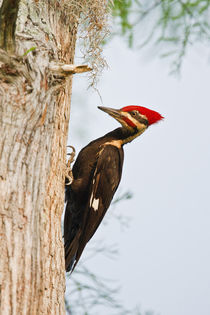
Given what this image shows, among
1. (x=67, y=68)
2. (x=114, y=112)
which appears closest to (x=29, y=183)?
(x=67, y=68)

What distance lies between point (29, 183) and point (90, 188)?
3.86 ft

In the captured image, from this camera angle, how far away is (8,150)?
1884 mm

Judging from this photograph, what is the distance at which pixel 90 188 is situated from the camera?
307 centimetres

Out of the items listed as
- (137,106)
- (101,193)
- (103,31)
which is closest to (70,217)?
(101,193)

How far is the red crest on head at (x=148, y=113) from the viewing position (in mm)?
3344

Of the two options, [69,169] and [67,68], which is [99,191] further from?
[67,68]

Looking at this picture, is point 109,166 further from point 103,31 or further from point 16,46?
point 16,46

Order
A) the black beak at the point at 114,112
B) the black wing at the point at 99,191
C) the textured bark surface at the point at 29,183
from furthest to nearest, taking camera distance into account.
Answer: the black beak at the point at 114,112 < the black wing at the point at 99,191 < the textured bark surface at the point at 29,183

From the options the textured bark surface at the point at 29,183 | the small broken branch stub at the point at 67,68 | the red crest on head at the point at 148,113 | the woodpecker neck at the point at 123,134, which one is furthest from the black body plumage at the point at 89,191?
the small broken branch stub at the point at 67,68

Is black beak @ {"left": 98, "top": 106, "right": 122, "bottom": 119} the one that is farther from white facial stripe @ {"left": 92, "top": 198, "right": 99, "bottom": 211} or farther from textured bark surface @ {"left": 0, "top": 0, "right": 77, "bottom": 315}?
textured bark surface @ {"left": 0, "top": 0, "right": 77, "bottom": 315}

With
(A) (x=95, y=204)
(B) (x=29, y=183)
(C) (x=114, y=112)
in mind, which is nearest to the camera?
(B) (x=29, y=183)

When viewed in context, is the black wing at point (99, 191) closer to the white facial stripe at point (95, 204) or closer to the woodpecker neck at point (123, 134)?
the white facial stripe at point (95, 204)

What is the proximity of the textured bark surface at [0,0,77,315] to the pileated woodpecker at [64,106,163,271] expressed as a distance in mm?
782

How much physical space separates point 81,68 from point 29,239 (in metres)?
0.75
